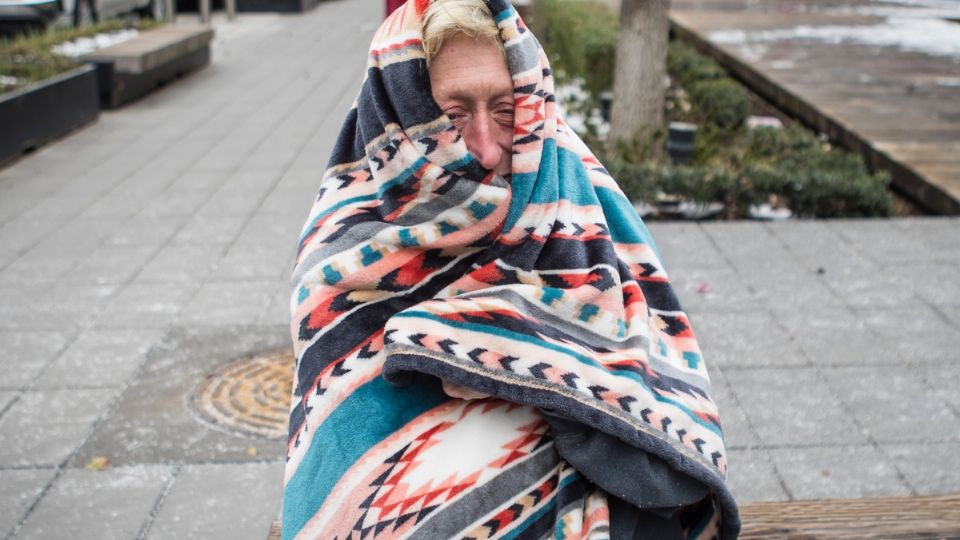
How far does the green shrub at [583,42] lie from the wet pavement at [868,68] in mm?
1805

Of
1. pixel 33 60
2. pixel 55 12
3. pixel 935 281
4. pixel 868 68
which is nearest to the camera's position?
pixel 935 281

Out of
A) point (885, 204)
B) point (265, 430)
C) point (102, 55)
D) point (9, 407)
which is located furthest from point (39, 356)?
point (102, 55)

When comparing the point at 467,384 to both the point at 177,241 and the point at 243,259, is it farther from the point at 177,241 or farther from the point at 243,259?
the point at 177,241

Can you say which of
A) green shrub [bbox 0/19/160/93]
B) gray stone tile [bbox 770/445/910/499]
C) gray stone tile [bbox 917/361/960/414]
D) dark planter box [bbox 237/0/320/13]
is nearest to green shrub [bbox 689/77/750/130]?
gray stone tile [bbox 917/361/960/414]

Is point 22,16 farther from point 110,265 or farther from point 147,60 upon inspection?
point 110,265

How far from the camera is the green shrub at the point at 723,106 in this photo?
9234 mm

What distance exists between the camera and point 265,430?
418 cm

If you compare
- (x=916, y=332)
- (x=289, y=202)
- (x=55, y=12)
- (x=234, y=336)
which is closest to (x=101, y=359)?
(x=234, y=336)

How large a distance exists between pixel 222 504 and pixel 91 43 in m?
9.68

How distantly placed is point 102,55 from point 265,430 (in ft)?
26.0

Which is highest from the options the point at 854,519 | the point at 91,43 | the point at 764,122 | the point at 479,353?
the point at 479,353

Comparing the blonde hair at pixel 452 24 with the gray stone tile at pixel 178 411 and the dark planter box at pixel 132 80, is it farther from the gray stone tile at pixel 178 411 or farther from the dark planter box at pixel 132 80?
the dark planter box at pixel 132 80

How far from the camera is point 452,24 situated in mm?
1724

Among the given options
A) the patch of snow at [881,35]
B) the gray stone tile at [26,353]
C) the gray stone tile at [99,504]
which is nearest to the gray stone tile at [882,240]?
the gray stone tile at [99,504]
